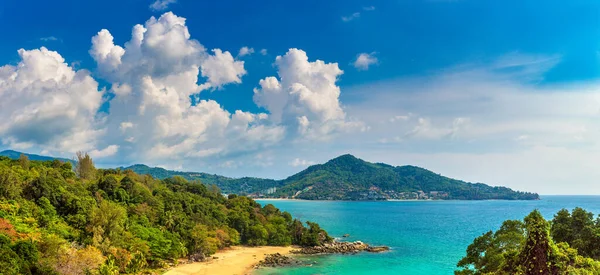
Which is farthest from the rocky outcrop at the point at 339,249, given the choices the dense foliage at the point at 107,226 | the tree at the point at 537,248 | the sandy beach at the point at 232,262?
the tree at the point at 537,248

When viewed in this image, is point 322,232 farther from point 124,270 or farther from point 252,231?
point 124,270

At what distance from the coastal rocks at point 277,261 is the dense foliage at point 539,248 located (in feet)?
92.7

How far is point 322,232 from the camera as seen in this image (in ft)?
223

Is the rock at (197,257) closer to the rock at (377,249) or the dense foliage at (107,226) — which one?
the dense foliage at (107,226)

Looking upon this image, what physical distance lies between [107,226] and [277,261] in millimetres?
22402

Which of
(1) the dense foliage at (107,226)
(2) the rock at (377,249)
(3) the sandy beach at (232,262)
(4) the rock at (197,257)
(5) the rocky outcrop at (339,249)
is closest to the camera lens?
(1) the dense foliage at (107,226)

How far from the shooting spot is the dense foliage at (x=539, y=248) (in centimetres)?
1431

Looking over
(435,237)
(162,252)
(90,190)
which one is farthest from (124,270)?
(435,237)

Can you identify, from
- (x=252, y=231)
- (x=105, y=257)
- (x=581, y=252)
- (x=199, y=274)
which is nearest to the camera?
(x=581, y=252)

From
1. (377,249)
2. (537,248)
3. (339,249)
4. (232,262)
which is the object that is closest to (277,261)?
(232,262)

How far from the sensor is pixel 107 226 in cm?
3984

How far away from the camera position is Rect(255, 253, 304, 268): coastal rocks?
4917 cm

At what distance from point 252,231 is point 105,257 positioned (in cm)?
3098

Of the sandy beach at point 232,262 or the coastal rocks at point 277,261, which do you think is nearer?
the sandy beach at point 232,262
